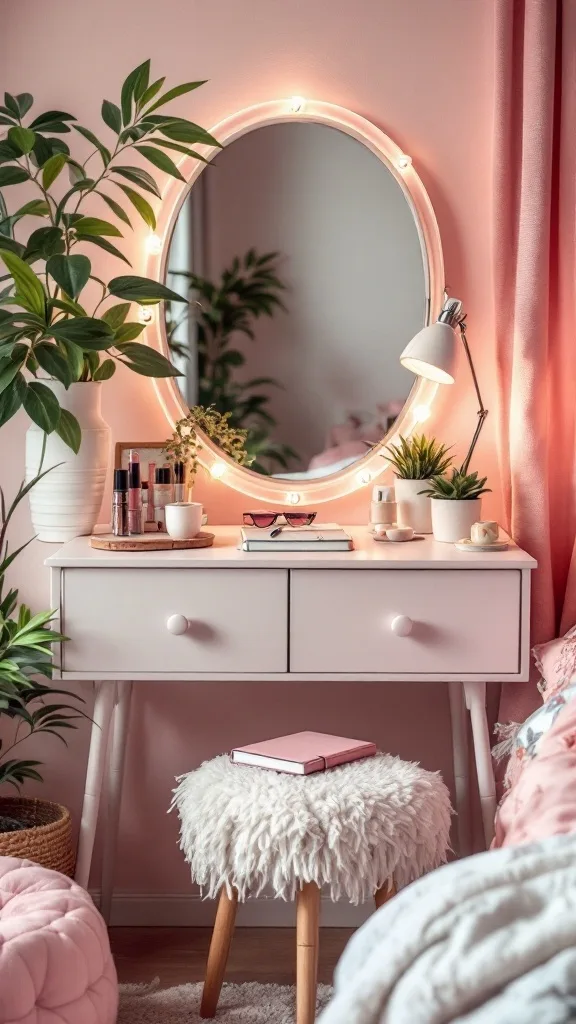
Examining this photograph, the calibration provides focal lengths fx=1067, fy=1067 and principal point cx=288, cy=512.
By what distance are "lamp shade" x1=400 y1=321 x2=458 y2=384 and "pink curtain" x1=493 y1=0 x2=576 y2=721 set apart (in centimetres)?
18

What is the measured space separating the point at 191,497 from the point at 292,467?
0.25 meters

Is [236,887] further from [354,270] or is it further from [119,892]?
[354,270]

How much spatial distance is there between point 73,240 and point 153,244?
0.18 meters

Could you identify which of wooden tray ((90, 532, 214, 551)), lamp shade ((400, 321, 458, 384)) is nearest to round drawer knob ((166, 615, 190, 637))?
wooden tray ((90, 532, 214, 551))

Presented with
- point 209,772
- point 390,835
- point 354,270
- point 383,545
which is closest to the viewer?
point 390,835

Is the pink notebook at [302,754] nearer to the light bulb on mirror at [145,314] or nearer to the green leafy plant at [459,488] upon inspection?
the green leafy plant at [459,488]

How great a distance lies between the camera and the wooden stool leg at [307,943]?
70.3 inches

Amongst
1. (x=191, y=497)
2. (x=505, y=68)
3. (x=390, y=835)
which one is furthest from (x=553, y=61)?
(x=390, y=835)

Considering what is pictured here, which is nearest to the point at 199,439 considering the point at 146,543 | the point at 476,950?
the point at 146,543

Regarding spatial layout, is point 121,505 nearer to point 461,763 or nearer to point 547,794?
point 461,763

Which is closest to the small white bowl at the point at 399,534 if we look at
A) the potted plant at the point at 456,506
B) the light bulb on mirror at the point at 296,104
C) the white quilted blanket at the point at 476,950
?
the potted plant at the point at 456,506

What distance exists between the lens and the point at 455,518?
2.20 m

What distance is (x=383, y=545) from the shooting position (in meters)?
2.18

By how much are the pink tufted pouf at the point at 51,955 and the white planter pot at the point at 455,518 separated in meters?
0.99
